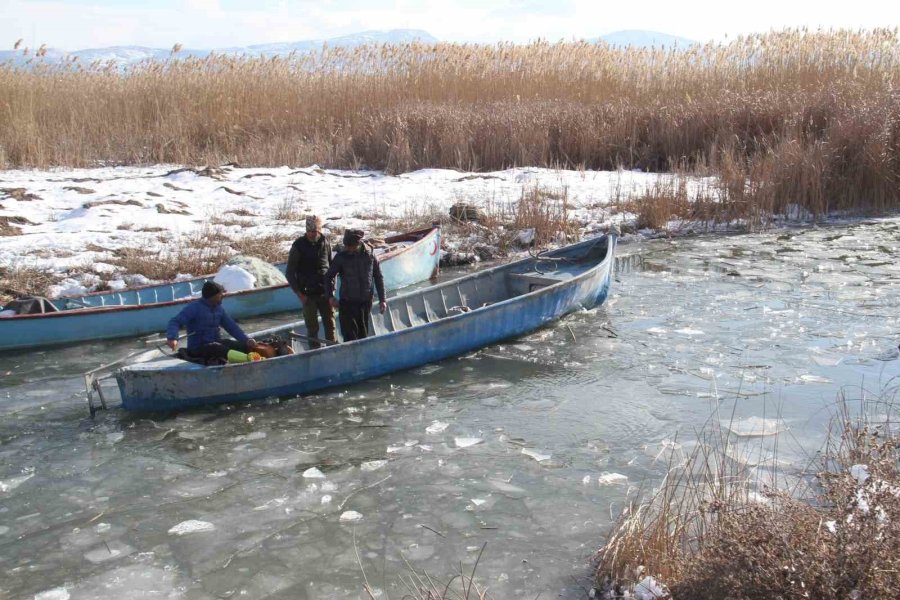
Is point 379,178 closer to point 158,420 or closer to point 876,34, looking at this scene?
point 158,420

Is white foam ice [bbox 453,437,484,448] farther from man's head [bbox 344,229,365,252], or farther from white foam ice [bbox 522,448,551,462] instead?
man's head [bbox 344,229,365,252]

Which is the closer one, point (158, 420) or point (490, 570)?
point (490, 570)

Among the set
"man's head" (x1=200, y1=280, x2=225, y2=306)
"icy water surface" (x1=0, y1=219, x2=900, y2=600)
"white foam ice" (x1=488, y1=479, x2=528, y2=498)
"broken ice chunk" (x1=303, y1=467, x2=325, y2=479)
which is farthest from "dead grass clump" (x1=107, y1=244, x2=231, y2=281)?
"white foam ice" (x1=488, y1=479, x2=528, y2=498)

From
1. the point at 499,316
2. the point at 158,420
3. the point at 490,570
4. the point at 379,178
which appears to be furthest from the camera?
the point at 379,178

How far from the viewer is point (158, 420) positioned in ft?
25.4

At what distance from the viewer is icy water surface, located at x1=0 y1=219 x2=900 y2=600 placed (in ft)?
17.6

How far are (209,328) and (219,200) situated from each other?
24.7 ft

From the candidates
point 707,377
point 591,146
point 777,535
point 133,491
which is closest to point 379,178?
point 591,146

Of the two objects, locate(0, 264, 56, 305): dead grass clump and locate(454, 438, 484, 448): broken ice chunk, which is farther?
locate(0, 264, 56, 305): dead grass clump

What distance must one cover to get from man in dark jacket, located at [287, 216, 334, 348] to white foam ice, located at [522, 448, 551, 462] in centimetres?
279

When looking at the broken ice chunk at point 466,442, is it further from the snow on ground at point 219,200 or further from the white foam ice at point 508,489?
the snow on ground at point 219,200

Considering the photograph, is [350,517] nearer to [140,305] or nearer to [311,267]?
[311,267]

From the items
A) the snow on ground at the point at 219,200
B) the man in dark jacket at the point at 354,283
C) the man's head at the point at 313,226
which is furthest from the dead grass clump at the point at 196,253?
the man in dark jacket at the point at 354,283

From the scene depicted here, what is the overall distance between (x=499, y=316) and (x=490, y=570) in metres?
4.54
